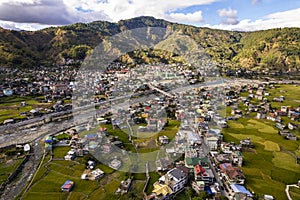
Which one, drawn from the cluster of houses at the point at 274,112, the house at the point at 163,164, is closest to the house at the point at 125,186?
the house at the point at 163,164

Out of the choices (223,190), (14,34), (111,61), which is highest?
(14,34)

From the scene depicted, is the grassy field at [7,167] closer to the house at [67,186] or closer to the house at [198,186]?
the house at [67,186]

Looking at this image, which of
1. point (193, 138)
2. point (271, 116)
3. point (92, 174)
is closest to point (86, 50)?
point (271, 116)

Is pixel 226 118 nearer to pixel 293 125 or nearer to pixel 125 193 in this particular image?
pixel 293 125

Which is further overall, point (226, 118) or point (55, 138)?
point (226, 118)

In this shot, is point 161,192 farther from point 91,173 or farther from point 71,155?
point 71,155

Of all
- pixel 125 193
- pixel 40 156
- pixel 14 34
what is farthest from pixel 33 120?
pixel 14 34
